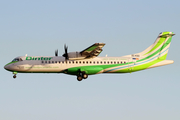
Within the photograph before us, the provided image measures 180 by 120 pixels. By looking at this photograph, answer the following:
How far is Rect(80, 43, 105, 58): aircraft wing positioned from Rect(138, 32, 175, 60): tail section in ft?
23.2

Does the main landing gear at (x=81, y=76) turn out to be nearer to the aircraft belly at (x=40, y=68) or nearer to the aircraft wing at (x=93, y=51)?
the aircraft wing at (x=93, y=51)

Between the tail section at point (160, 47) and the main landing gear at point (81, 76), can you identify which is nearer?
the main landing gear at point (81, 76)

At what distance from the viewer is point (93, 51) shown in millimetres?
39312

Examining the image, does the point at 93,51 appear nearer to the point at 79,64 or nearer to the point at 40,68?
the point at 79,64

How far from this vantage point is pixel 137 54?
4350 centimetres

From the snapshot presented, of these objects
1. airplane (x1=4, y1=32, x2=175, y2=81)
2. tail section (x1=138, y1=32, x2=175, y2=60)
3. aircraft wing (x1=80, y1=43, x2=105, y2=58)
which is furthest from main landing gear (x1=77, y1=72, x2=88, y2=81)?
tail section (x1=138, y1=32, x2=175, y2=60)

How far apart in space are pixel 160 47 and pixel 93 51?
10.3 metres

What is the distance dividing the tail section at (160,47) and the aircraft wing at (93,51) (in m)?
7.07

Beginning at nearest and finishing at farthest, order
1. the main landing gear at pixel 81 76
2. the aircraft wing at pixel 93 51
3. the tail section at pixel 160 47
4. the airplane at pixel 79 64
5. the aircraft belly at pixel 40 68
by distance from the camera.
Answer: the aircraft wing at pixel 93 51, the airplane at pixel 79 64, the aircraft belly at pixel 40 68, the main landing gear at pixel 81 76, the tail section at pixel 160 47

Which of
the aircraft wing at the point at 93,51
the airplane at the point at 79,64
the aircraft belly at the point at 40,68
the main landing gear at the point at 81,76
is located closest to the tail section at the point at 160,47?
the airplane at the point at 79,64

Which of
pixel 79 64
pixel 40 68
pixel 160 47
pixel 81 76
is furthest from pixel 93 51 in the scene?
pixel 160 47

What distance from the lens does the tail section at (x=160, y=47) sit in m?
43.7

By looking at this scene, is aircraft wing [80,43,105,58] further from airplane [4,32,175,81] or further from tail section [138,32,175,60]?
tail section [138,32,175,60]

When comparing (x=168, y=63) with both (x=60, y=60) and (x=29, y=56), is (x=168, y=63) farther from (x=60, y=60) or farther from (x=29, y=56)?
(x=29, y=56)
